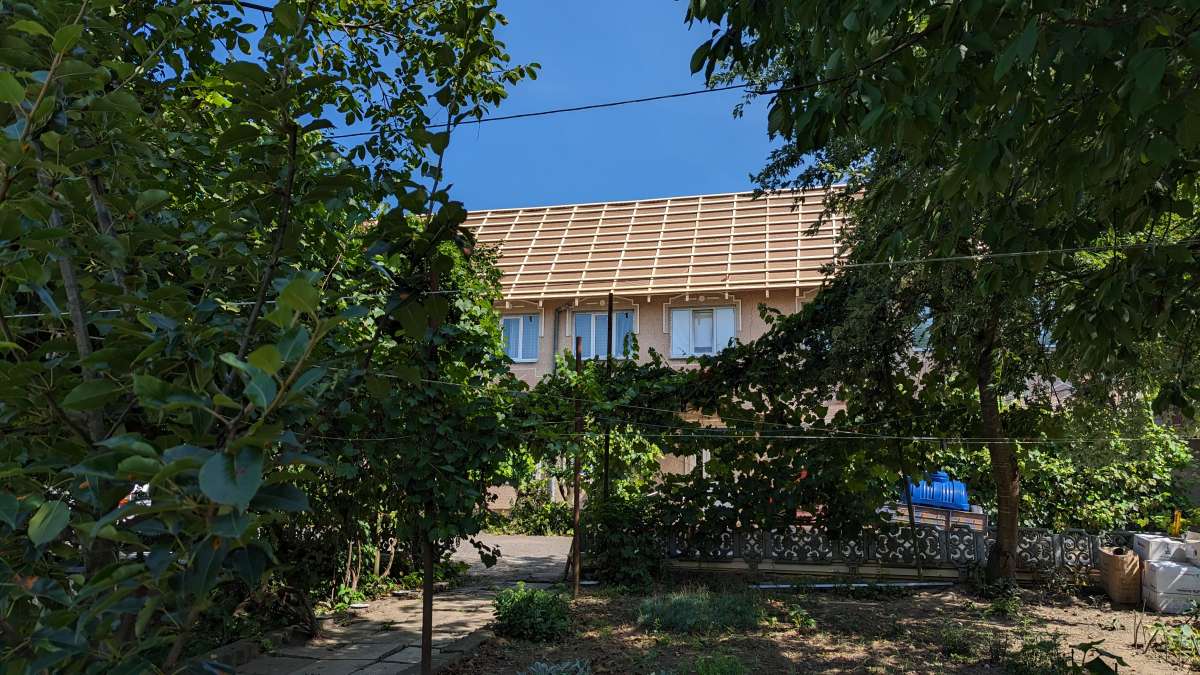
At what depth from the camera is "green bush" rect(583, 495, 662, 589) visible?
9.80 metres

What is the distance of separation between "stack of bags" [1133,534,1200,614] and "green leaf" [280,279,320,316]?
33.8 feet

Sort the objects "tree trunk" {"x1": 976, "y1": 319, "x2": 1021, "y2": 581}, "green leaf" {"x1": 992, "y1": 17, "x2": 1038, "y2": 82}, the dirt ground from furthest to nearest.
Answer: "tree trunk" {"x1": 976, "y1": 319, "x2": 1021, "y2": 581}, the dirt ground, "green leaf" {"x1": 992, "y1": 17, "x2": 1038, "y2": 82}

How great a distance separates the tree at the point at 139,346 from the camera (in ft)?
2.92

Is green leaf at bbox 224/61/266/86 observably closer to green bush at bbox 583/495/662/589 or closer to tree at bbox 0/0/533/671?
tree at bbox 0/0/533/671

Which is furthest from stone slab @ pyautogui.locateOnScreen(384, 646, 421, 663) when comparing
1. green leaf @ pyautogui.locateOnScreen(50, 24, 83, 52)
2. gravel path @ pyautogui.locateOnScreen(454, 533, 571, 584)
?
green leaf @ pyautogui.locateOnScreen(50, 24, 83, 52)

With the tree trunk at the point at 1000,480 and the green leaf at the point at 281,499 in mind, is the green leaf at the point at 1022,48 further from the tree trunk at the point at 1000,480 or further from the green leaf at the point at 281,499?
the tree trunk at the point at 1000,480

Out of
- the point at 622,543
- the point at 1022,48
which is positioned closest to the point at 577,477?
the point at 622,543

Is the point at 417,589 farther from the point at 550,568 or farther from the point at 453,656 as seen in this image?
the point at 453,656

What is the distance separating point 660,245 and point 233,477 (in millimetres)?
19222

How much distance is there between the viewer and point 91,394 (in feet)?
3.28

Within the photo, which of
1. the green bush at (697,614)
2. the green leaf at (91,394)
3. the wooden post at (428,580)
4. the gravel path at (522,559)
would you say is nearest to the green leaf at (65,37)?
the green leaf at (91,394)

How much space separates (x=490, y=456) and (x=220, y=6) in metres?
3.49

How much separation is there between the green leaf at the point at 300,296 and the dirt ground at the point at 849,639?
210 inches

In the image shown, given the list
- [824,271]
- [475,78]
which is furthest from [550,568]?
[475,78]
